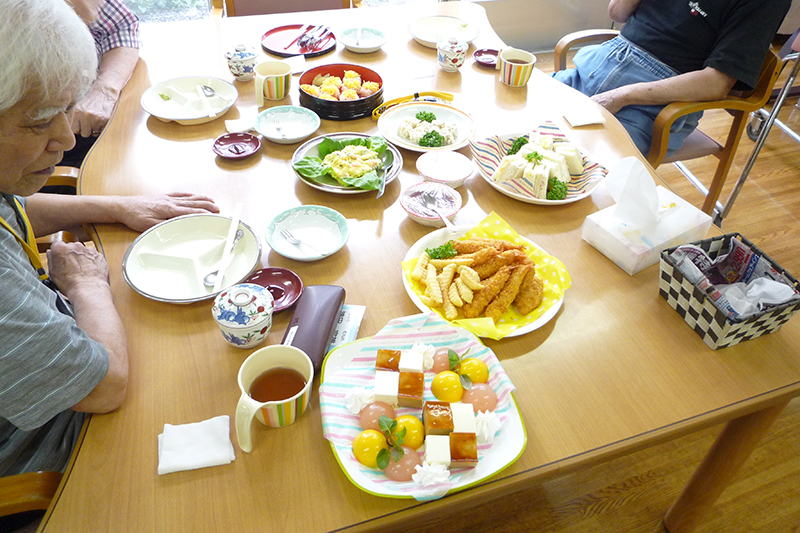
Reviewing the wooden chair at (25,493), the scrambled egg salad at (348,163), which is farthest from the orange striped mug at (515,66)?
the wooden chair at (25,493)

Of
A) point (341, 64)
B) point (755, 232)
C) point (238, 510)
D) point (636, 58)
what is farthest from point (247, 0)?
point (755, 232)

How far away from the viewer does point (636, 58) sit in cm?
234

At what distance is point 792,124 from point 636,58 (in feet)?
7.93

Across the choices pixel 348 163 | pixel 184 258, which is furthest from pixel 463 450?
pixel 348 163

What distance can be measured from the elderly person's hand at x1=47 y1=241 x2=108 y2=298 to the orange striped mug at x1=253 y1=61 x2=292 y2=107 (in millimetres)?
→ 828

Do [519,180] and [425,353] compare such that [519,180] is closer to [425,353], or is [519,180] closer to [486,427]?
A: [425,353]

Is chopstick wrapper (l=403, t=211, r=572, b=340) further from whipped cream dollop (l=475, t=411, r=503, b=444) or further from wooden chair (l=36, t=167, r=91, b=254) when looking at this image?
wooden chair (l=36, t=167, r=91, b=254)

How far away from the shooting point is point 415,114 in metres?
1.73

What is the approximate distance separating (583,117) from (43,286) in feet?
5.57

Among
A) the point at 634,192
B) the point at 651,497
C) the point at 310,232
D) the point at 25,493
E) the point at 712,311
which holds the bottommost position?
the point at 651,497

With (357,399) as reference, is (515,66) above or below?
above

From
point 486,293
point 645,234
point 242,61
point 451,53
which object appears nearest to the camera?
point 486,293

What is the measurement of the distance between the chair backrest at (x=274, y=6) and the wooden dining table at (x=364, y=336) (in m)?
1.04

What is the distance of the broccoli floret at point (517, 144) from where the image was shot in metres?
1.57
